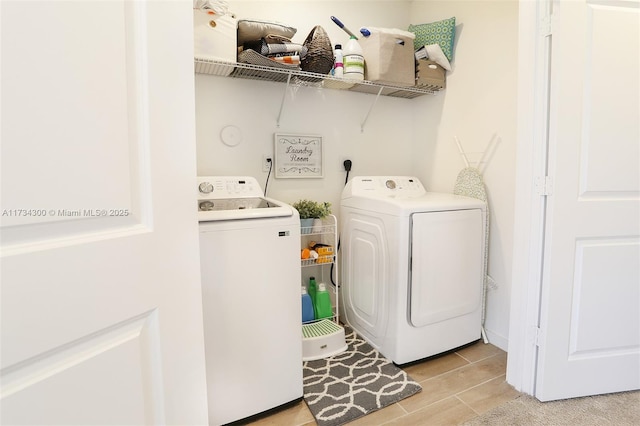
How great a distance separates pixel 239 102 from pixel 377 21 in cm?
127

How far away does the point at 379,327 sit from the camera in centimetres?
202

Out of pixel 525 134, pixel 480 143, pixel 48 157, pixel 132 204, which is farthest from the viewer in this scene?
pixel 480 143

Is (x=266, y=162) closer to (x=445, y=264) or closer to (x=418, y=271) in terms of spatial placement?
(x=418, y=271)

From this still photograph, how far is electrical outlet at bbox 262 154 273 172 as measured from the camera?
7.27 ft

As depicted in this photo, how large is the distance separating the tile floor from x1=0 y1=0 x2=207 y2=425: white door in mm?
890

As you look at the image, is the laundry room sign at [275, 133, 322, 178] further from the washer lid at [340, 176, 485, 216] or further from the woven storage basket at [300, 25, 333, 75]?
the woven storage basket at [300, 25, 333, 75]

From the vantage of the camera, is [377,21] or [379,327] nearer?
[379,327]

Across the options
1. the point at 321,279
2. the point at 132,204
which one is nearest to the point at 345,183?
the point at 321,279

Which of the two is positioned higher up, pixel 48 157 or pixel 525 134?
pixel 525 134

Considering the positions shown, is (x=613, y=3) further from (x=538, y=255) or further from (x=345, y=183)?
(x=345, y=183)

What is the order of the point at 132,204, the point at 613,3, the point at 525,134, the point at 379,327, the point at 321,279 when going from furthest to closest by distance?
the point at 321,279
the point at 379,327
the point at 525,134
the point at 613,3
the point at 132,204

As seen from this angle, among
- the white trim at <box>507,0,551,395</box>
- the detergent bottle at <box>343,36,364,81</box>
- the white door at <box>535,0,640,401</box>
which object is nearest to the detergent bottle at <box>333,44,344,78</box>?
the detergent bottle at <box>343,36,364,81</box>

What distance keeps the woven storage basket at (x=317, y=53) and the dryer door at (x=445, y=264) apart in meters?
1.05

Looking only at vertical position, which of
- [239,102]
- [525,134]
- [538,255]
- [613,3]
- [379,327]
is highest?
[613,3]
